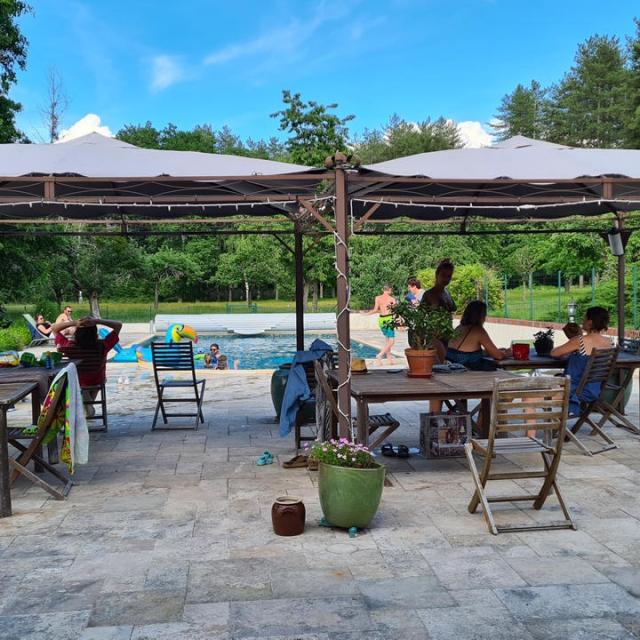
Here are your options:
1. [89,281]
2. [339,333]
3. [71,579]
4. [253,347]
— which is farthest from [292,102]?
[71,579]

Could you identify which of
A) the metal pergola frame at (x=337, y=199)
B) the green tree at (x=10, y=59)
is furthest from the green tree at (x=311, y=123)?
the metal pergola frame at (x=337, y=199)

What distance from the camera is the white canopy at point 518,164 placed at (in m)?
5.43

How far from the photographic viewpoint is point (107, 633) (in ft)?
9.86

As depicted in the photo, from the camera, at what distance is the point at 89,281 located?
2605 cm

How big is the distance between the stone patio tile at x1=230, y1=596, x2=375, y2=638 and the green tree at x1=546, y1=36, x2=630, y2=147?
138 ft

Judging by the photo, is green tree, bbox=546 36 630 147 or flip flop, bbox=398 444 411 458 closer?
flip flop, bbox=398 444 411 458

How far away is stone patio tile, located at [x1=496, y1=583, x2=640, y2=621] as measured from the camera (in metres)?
3.15

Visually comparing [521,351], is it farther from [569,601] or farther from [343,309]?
[569,601]

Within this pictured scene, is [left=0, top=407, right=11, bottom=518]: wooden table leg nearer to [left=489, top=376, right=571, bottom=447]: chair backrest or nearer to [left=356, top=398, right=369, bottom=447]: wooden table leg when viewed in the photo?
[left=356, top=398, right=369, bottom=447]: wooden table leg

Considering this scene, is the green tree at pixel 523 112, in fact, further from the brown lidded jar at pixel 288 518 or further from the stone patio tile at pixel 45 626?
the stone patio tile at pixel 45 626

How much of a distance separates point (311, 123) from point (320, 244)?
404 inches

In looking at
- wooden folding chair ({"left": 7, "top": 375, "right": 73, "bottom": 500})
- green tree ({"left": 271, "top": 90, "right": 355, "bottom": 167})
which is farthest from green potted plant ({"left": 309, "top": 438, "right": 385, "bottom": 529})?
green tree ({"left": 271, "top": 90, "right": 355, "bottom": 167})

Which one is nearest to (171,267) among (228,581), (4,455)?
(4,455)

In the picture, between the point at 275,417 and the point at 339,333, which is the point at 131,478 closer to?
the point at 339,333
